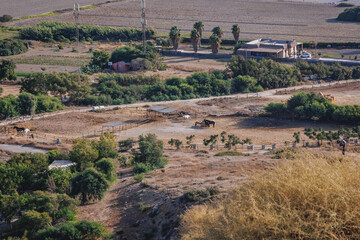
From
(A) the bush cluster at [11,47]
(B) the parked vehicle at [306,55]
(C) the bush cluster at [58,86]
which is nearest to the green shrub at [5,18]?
(A) the bush cluster at [11,47]

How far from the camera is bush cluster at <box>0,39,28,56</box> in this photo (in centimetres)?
7638

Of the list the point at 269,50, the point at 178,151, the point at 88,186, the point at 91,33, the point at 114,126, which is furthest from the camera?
the point at 91,33

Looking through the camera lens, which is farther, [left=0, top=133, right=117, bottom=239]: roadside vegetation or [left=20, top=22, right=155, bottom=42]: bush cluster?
[left=20, top=22, right=155, bottom=42]: bush cluster

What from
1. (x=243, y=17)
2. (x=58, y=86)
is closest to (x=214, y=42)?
(x=58, y=86)

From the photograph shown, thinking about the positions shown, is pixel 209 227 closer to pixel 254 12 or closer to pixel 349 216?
pixel 349 216

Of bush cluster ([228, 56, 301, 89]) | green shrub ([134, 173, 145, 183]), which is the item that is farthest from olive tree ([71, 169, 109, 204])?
bush cluster ([228, 56, 301, 89])

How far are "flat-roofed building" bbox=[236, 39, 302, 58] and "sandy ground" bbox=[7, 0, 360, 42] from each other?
48.6 feet

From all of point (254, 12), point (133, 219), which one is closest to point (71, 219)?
point (133, 219)

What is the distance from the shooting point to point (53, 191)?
85.9 ft

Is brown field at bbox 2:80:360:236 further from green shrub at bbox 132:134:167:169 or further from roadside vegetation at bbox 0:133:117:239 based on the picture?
roadside vegetation at bbox 0:133:117:239

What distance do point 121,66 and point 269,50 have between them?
22.5m

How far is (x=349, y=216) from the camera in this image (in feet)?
42.6

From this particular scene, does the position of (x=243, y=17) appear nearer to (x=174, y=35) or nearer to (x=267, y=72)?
(x=174, y=35)

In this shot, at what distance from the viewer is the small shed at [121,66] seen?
67.1 metres
